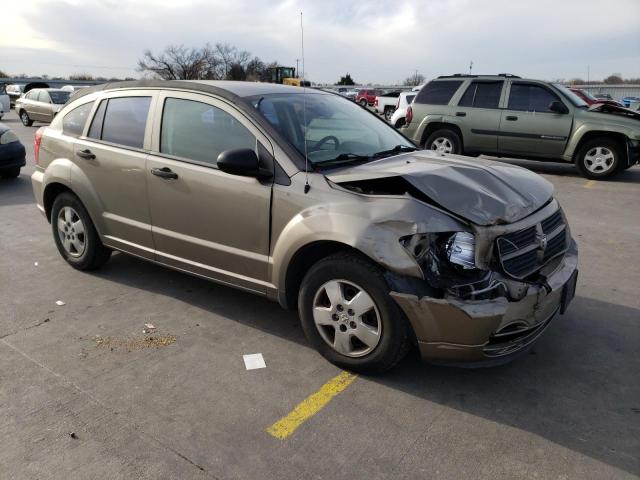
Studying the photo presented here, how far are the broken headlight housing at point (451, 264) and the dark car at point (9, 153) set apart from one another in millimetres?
8973

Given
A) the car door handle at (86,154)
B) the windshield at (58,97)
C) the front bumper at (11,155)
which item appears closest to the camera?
the car door handle at (86,154)

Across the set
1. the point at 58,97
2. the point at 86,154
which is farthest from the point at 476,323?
the point at 58,97

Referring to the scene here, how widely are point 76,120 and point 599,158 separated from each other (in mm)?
9005

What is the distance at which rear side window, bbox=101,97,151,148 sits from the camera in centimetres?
426

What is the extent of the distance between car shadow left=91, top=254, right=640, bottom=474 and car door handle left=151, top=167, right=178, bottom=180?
3.58ft

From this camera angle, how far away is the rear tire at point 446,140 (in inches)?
432

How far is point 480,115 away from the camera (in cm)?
1066

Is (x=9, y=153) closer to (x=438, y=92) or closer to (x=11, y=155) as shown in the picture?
(x=11, y=155)

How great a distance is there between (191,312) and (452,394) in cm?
214

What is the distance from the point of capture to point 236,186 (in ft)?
11.8

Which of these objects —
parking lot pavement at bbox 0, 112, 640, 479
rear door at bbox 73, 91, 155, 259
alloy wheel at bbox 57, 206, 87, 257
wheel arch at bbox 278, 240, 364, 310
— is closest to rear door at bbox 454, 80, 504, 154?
parking lot pavement at bbox 0, 112, 640, 479

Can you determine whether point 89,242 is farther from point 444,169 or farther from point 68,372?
point 444,169

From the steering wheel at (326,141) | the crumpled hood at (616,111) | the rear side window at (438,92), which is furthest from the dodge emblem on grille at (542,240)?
the rear side window at (438,92)

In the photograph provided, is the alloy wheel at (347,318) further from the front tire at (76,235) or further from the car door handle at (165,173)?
the front tire at (76,235)
